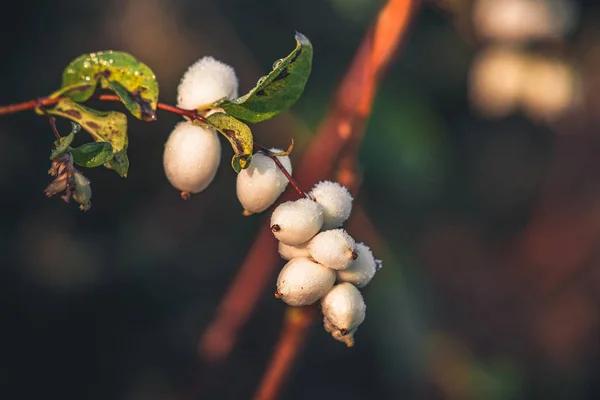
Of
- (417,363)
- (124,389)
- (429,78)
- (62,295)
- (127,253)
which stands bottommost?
(124,389)

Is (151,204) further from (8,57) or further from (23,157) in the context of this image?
(8,57)

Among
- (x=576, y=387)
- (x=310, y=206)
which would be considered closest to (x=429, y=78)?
(x=576, y=387)

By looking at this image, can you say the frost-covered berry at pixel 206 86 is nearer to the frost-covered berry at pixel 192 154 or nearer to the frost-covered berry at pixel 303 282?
the frost-covered berry at pixel 192 154

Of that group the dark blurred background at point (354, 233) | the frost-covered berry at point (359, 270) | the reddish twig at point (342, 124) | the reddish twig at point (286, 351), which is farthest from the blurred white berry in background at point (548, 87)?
the frost-covered berry at point (359, 270)

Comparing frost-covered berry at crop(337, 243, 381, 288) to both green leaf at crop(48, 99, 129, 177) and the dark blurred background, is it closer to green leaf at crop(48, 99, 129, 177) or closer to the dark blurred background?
green leaf at crop(48, 99, 129, 177)

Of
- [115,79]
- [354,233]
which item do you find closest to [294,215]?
[115,79]

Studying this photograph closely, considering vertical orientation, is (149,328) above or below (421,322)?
below

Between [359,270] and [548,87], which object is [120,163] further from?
[548,87]

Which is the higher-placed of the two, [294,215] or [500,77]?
[500,77]
